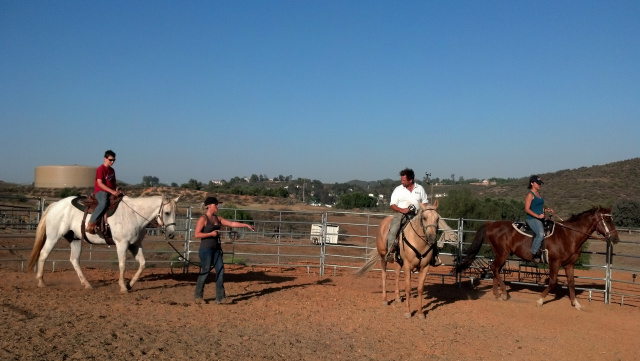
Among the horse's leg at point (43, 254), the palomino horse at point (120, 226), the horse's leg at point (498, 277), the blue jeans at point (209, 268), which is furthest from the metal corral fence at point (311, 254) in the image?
the blue jeans at point (209, 268)

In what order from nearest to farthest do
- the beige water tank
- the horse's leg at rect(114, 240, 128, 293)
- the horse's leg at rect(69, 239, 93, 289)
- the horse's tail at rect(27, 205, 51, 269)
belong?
the horse's leg at rect(114, 240, 128, 293), the horse's leg at rect(69, 239, 93, 289), the horse's tail at rect(27, 205, 51, 269), the beige water tank

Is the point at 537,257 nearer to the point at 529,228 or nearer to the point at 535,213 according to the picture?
the point at 529,228

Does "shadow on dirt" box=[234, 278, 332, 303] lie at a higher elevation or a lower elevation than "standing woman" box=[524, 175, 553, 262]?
lower

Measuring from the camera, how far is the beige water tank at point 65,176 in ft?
194

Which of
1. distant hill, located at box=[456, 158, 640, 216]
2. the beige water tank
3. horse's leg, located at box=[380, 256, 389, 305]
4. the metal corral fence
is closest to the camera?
horse's leg, located at box=[380, 256, 389, 305]

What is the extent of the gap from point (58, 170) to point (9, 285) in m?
A: 56.9

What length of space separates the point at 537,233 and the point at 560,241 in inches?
17.0

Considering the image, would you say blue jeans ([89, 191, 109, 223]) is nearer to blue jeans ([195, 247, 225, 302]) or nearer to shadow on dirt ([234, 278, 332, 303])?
blue jeans ([195, 247, 225, 302])

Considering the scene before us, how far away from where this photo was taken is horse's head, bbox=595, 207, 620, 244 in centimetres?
917

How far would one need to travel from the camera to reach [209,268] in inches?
328

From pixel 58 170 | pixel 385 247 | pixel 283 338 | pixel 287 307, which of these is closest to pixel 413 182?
pixel 385 247

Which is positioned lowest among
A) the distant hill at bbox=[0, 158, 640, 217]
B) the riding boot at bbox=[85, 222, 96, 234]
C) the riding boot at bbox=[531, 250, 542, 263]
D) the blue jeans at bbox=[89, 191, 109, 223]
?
the riding boot at bbox=[531, 250, 542, 263]

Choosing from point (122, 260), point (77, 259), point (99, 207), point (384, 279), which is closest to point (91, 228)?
point (99, 207)

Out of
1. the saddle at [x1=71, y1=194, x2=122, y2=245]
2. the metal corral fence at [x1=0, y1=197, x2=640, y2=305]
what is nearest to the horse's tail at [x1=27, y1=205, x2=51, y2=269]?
the metal corral fence at [x1=0, y1=197, x2=640, y2=305]
